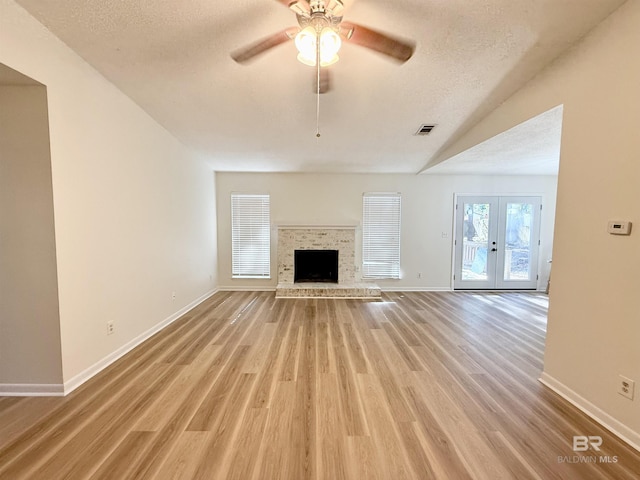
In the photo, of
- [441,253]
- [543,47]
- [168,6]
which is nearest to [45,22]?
[168,6]

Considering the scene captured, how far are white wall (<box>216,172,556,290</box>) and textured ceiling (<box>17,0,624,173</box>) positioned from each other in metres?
1.46

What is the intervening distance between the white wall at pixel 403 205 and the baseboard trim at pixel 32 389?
353 centimetres

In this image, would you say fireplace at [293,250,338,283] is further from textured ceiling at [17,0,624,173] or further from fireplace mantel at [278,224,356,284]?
textured ceiling at [17,0,624,173]

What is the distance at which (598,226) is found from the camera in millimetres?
1863

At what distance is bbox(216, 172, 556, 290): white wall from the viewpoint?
5465 millimetres

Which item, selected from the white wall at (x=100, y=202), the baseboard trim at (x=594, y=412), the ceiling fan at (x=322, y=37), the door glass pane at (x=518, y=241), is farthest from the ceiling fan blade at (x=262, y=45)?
the door glass pane at (x=518, y=241)

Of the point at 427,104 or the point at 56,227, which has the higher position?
the point at 427,104

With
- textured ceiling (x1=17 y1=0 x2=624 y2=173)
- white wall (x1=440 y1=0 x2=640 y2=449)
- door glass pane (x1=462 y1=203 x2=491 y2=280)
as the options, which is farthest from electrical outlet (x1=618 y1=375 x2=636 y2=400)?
door glass pane (x1=462 y1=203 x2=491 y2=280)

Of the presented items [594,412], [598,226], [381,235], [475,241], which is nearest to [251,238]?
[381,235]

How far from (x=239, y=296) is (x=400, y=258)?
3.42 metres

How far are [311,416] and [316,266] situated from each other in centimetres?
391

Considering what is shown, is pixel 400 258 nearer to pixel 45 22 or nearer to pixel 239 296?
pixel 239 296

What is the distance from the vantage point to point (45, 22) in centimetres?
188

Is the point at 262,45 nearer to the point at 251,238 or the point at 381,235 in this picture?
the point at 251,238
